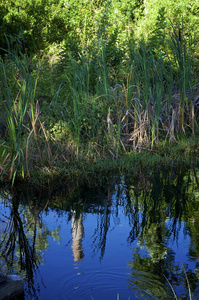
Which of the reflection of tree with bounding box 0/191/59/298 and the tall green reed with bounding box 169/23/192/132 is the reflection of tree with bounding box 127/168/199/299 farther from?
the tall green reed with bounding box 169/23/192/132

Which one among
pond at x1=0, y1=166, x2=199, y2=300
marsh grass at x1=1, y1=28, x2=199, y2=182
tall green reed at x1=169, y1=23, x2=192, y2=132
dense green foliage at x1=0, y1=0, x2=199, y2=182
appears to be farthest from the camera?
tall green reed at x1=169, y1=23, x2=192, y2=132

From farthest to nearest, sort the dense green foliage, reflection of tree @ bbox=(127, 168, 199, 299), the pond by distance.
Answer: the dense green foliage, reflection of tree @ bbox=(127, 168, 199, 299), the pond

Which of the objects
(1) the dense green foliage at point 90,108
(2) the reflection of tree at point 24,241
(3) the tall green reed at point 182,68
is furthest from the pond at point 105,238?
(3) the tall green reed at point 182,68

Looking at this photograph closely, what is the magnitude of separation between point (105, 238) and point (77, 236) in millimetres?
300

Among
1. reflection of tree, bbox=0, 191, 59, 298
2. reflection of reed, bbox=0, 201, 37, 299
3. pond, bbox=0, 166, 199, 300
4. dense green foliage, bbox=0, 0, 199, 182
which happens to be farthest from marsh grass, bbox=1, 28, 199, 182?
reflection of reed, bbox=0, 201, 37, 299

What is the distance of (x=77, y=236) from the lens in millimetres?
4562

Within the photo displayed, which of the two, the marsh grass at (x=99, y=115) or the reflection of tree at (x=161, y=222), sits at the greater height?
the marsh grass at (x=99, y=115)

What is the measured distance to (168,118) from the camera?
8.25 metres

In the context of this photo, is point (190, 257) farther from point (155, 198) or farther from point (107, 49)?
point (107, 49)

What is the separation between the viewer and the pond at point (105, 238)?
11.3 feet

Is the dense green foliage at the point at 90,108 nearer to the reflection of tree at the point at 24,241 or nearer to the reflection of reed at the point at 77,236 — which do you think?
the reflection of tree at the point at 24,241

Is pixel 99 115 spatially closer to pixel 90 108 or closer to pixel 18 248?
pixel 90 108

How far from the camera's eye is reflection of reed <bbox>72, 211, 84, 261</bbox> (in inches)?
159

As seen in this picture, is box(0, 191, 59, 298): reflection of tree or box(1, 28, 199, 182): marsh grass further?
box(1, 28, 199, 182): marsh grass
